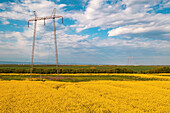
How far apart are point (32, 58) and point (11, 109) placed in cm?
2441

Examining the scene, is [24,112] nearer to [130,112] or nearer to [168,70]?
[130,112]

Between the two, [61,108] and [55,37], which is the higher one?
[55,37]

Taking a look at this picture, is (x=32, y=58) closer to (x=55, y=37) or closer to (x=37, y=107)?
(x=55, y=37)

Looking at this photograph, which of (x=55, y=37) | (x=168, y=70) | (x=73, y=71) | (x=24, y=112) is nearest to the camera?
(x=24, y=112)

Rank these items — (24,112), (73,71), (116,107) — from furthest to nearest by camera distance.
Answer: (73,71) < (116,107) < (24,112)

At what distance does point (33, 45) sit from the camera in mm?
33312

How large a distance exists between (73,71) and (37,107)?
4929cm

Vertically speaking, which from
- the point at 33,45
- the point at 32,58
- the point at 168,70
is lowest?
the point at 168,70

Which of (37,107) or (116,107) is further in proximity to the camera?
(116,107)

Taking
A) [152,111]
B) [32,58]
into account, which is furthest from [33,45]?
[152,111]

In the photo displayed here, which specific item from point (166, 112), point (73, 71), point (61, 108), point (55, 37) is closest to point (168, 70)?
point (73, 71)

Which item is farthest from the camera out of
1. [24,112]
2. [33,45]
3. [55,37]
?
[33,45]

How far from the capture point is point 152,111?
9992mm

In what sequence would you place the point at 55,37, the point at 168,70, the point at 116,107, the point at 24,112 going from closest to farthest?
the point at 24,112 → the point at 116,107 → the point at 55,37 → the point at 168,70
